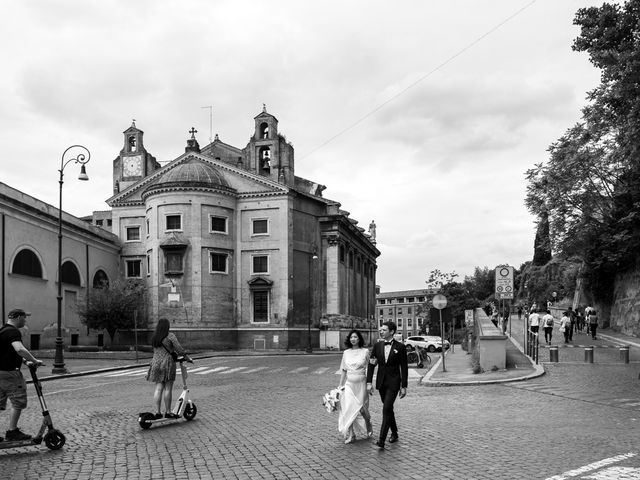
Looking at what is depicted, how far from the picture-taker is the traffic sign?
78.7 ft

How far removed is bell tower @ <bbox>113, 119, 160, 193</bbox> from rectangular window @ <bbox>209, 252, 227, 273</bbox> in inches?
541

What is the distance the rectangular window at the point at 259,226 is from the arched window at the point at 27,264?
59.9 feet

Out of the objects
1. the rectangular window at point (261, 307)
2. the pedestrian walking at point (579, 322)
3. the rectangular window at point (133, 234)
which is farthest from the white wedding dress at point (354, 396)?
the rectangular window at point (133, 234)

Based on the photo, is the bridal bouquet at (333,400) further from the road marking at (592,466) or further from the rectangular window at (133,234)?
the rectangular window at (133,234)

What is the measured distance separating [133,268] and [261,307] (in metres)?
12.0

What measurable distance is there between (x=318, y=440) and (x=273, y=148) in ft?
170

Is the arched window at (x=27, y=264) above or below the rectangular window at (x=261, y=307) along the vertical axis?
above

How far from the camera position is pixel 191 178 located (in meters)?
54.7

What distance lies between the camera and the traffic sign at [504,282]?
78.7 ft

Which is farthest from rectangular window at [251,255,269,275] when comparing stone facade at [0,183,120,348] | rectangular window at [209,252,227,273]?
stone facade at [0,183,120,348]

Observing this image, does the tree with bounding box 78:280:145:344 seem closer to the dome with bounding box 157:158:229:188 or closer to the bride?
the dome with bounding box 157:158:229:188

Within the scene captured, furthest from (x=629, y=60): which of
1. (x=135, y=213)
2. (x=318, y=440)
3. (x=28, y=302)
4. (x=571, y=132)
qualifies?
(x=135, y=213)

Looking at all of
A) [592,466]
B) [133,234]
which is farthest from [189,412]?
[133,234]

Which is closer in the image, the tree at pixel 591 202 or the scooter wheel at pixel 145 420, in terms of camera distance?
the scooter wheel at pixel 145 420
